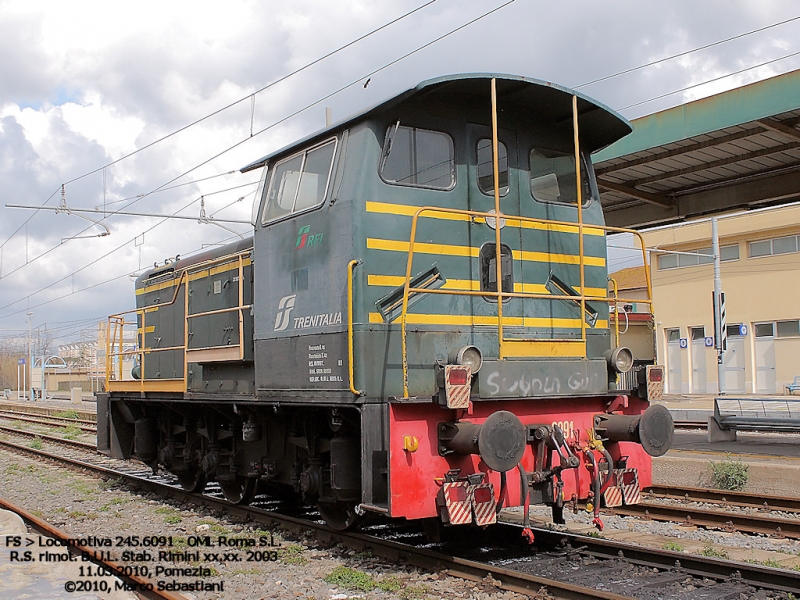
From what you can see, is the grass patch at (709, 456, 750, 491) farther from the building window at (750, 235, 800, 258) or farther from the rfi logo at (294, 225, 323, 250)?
the building window at (750, 235, 800, 258)

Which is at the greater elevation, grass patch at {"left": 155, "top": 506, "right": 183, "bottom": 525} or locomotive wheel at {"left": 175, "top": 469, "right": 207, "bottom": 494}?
locomotive wheel at {"left": 175, "top": 469, "right": 207, "bottom": 494}

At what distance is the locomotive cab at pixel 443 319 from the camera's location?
5805 mm

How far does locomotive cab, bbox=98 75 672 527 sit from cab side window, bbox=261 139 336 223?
0.06ft

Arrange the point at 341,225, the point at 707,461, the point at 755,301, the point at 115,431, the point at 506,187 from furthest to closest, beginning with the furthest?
the point at 755,301
the point at 115,431
the point at 707,461
the point at 506,187
the point at 341,225

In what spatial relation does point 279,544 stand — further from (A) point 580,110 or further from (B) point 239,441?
(A) point 580,110

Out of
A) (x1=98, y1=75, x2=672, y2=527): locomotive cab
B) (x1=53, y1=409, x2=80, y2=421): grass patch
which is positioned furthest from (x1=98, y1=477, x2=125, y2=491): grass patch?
(x1=53, y1=409, x2=80, y2=421): grass patch

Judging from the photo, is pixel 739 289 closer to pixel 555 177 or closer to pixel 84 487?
pixel 555 177

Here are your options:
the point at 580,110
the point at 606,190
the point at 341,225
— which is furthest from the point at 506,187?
the point at 606,190

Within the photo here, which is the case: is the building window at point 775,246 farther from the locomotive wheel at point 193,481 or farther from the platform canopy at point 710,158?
the locomotive wheel at point 193,481

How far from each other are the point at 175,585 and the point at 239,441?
285cm

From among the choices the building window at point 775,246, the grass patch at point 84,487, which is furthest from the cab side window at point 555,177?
the building window at point 775,246

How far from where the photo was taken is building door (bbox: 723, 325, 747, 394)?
31.2m

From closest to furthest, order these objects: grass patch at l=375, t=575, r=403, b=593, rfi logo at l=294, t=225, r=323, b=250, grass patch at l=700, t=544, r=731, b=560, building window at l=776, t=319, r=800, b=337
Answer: grass patch at l=375, t=575, r=403, b=593 → grass patch at l=700, t=544, r=731, b=560 → rfi logo at l=294, t=225, r=323, b=250 → building window at l=776, t=319, r=800, b=337

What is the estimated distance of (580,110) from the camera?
699 centimetres
